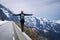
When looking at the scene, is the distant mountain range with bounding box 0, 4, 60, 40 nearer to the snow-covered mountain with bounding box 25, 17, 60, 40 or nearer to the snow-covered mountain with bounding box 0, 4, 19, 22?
the snow-covered mountain with bounding box 25, 17, 60, 40

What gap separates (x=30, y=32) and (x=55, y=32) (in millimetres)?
863

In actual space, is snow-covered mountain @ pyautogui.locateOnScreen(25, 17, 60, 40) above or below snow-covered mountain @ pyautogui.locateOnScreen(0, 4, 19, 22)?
below

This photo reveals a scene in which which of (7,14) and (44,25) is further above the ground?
(7,14)

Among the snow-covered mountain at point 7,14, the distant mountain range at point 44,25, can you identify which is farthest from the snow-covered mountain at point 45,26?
the snow-covered mountain at point 7,14

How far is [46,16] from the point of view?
10.1 m

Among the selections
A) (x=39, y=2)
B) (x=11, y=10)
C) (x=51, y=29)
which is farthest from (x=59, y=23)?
(x=11, y=10)

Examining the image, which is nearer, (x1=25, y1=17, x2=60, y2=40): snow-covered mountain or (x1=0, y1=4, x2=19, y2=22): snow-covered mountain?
(x1=25, y1=17, x2=60, y2=40): snow-covered mountain

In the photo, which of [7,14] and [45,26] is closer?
[45,26]

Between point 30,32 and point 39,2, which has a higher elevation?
point 39,2

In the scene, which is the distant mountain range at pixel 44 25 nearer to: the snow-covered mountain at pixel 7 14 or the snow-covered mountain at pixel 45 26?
the snow-covered mountain at pixel 45 26

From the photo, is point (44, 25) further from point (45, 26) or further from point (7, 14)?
point (7, 14)

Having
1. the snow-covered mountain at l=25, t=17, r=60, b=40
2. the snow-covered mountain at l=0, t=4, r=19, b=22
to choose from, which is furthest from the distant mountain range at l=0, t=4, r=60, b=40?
the snow-covered mountain at l=0, t=4, r=19, b=22

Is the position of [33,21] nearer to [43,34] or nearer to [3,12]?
[43,34]

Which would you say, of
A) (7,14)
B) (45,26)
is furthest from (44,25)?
(7,14)
